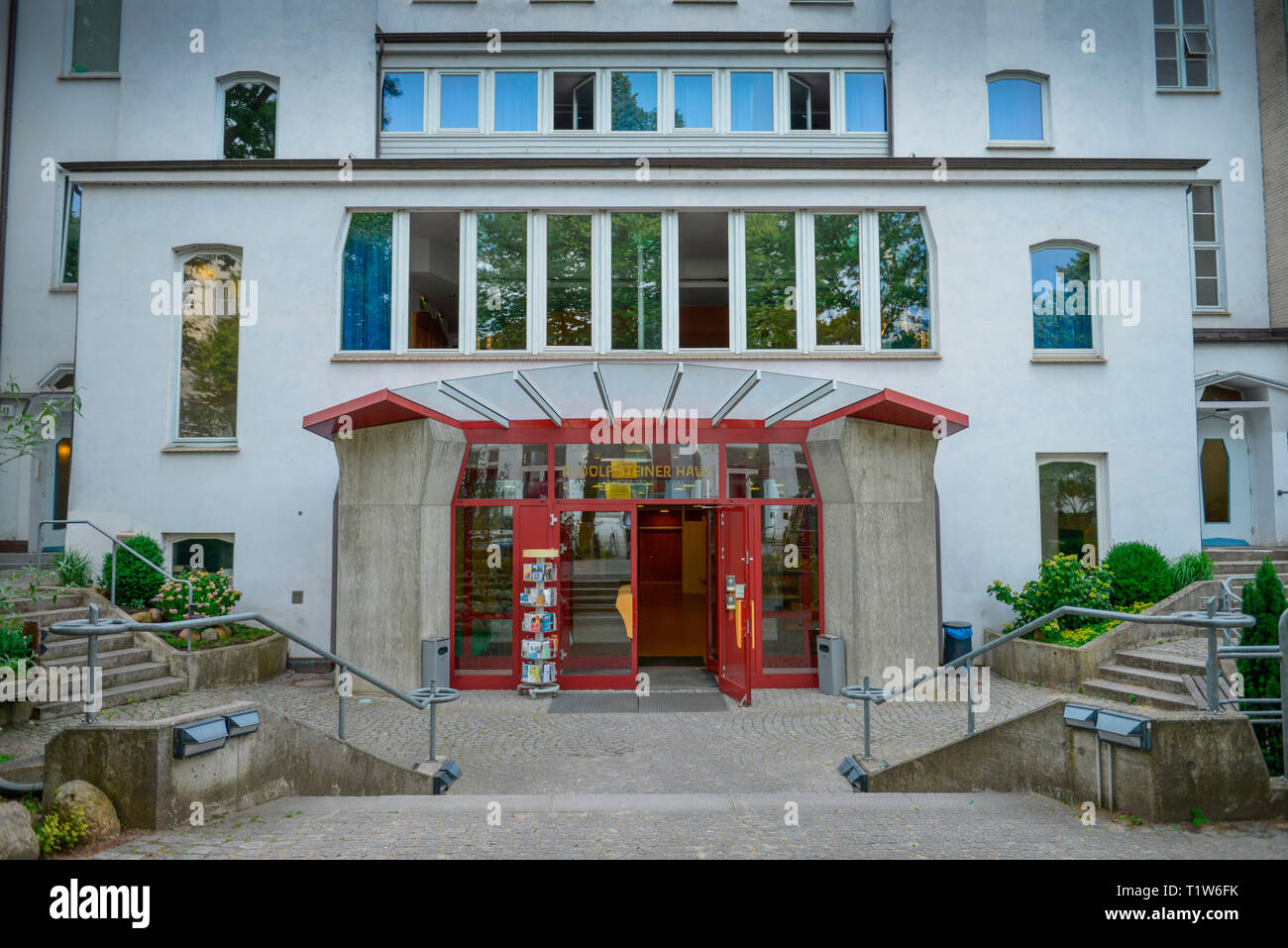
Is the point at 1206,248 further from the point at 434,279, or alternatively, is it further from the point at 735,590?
the point at 434,279

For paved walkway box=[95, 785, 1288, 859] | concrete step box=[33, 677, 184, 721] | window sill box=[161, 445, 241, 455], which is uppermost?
window sill box=[161, 445, 241, 455]

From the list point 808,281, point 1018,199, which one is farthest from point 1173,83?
point 808,281

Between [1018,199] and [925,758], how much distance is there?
10308 mm

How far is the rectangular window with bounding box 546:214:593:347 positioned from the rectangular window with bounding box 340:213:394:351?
2762 millimetres

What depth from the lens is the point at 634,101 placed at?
1459 centimetres

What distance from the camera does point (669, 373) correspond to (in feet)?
31.5

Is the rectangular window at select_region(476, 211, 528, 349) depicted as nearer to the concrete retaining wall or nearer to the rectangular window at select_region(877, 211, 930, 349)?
the rectangular window at select_region(877, 211, 930, 349)

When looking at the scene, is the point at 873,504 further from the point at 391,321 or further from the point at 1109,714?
the point at 391,321

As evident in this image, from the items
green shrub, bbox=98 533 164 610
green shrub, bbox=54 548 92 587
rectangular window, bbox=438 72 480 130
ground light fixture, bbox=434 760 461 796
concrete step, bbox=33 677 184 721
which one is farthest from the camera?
rectangular window, bbox=438 72 480 130

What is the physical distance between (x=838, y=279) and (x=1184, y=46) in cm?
957

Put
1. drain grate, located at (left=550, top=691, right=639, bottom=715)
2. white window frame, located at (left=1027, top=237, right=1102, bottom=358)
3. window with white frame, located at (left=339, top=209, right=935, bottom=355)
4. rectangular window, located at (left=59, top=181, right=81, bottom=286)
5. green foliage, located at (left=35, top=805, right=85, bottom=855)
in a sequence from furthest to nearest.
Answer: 1. rectangular window, located at (left=59, top=181, right=81, bottom=286)
2. window with white frame, located at (left=339, top=209, right=935, bottom=355)
3. white window frame, located at (left=1027, top=237, right=1102, bottom=358)
4. drain grate, located at (left=550, top=691, right=639, bottom=715)
5. green foliage, located at (left=35, top=805, right=85, bottom=855)

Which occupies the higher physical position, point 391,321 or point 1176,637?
point 391,321

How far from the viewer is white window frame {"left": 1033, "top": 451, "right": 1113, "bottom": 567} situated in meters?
12.6

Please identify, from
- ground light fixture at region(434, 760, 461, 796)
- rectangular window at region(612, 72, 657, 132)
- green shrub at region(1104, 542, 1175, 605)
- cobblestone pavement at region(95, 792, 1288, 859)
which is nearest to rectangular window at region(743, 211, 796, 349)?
rectangular window at region(612, 72, 657, 132)
